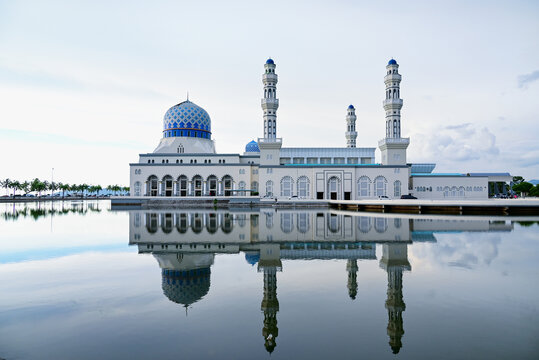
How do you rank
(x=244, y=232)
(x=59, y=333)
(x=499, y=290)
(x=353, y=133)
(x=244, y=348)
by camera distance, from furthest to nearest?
(x=353, y=133) → (x=244, y=232) → (x=499, y=290) → (x=59, y=333) → (x=244, y=348)

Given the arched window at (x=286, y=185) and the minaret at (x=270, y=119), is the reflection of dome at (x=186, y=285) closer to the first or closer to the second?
the arched window at (x=286, y=185)

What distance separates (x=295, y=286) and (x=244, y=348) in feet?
11.1

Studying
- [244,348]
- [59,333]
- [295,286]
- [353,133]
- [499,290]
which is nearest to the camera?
[244,348]

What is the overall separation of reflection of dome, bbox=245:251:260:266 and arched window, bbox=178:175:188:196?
44.1 meters

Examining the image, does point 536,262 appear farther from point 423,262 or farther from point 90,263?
point 90,263

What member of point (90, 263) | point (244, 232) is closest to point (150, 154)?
point (244, 232)

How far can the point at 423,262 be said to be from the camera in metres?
10.1

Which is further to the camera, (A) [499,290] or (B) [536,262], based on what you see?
(B) [536,262]

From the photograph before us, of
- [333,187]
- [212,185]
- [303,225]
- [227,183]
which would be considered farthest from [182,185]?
[303,225]

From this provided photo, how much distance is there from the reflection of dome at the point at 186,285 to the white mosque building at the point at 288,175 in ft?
134

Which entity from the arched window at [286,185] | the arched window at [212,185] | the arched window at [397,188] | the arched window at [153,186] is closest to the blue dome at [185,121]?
the arched window at [153,186]

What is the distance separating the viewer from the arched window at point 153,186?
54156mm

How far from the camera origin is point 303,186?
50.5 metres

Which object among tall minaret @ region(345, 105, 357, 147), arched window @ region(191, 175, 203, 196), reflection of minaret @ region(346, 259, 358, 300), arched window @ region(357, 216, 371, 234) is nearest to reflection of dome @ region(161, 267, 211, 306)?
reflection of minaret @ region(346, 259, 358, 300)
